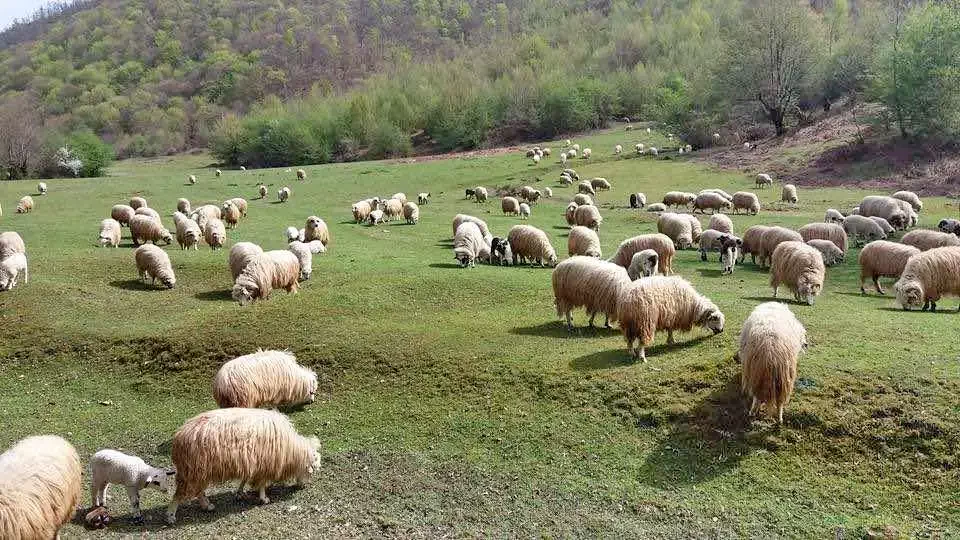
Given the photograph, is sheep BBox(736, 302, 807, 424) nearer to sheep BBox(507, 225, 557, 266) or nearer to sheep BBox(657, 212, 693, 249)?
sheep BBox(507, 225, 557, 266)

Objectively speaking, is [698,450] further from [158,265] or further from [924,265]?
[158,265]

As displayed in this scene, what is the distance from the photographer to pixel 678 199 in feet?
124

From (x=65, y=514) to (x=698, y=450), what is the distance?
7.90 meters

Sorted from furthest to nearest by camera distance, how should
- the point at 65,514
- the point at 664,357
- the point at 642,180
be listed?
the point at 642,180 → the point at 664,357 → the point at 65,514

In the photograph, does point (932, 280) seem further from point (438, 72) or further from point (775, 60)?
point (438, 72)

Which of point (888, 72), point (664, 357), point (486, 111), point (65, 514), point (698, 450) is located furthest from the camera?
point (486, 111)

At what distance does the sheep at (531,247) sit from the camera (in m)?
21.7

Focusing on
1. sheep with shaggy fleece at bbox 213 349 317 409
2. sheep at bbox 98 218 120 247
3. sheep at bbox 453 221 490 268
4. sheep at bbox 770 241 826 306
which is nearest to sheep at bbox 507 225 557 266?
sheep at bbox 453 221 490 268

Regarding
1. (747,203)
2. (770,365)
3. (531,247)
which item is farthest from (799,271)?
(747,203)

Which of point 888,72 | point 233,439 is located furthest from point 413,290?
point 888,72

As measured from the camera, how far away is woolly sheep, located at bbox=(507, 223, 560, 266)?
71.1 ft

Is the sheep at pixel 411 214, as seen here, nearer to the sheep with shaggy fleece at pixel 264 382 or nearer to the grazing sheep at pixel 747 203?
the grazing sheep at pixel 747 203

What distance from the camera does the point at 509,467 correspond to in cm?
948

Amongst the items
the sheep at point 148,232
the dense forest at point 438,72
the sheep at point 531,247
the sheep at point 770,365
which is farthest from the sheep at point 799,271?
the dense forest at point 438,72
